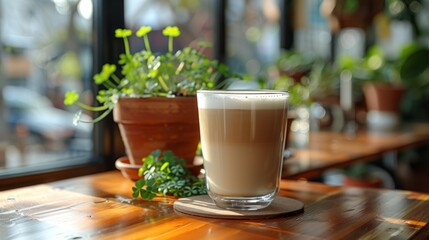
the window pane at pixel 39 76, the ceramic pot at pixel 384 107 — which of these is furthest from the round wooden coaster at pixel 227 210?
the window pane at pixel 39 76

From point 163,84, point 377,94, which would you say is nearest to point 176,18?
point 377,94

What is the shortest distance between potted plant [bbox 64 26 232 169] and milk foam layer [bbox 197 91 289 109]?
29 centimetres

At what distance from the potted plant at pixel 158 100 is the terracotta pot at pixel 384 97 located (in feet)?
6.13

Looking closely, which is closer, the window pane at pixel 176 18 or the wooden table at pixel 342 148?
the wooden table at pixel 342 148

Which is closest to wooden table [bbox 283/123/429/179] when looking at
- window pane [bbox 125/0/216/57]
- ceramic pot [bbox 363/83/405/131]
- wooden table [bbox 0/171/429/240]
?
ceramic pot [bbox 363/83/405/131]

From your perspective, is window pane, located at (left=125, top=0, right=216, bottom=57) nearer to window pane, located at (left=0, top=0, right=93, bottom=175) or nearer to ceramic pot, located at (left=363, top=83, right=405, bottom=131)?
window pane, located at (left=0, top=0, right=93, bottom=175)

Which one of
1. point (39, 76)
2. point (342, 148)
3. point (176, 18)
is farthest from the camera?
point (39, 76)

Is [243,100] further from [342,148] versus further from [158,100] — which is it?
[342,148]

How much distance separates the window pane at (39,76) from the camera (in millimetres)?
4352

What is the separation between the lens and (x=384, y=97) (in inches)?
124

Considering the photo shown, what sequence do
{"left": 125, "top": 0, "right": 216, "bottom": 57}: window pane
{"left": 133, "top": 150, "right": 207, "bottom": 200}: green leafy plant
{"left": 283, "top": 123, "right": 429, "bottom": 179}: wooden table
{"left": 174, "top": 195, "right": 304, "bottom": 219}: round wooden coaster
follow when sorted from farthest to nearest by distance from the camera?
{"left": 125, "top": 0, "right": 216, "bottom": 57}: window pane
{"left": 283, "top": 123, "right": 429, "bottom": 179}: wooden table
{"left": 133, "top": 150, "right": 207, "bottom": 200}: green leafy plant
{"left": 174, "top": 195, "right": 304, "bottom": 219}: round wooden coaster

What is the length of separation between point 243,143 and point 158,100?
361 millimetres

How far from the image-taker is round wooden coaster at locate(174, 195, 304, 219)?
1.07 m

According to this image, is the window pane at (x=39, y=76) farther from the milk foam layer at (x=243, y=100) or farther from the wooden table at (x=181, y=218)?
the milk foam layer at (x=243, y=100)
